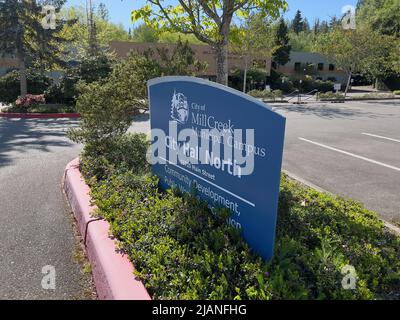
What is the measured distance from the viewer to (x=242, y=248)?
3.34 meters

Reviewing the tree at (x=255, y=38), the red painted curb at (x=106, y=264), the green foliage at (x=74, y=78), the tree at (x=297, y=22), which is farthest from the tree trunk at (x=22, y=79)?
the tree at (x=297, y=22)

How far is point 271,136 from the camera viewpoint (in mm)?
2898

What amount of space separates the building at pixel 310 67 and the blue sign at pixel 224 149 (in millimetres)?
45977

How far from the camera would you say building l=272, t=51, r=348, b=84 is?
49062mm

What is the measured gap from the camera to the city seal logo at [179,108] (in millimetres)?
4161

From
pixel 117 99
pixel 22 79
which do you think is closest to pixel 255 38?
pixel 22 79

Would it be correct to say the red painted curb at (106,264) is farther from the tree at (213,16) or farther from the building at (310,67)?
the building at (310,67)

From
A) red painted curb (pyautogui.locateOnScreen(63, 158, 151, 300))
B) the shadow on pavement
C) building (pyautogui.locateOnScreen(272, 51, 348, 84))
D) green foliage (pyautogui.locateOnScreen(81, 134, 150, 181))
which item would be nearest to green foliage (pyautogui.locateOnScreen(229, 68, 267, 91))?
building (pyautogui.locateOnScreen(272, 51, 348, 84))

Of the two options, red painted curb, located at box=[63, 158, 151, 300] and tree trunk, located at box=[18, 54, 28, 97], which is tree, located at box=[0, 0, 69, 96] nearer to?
tree trunk, located at box=[18, 54, 28, 97]

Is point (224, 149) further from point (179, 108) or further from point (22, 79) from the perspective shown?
point (22, 79)

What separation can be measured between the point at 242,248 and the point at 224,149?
3.16 feet
